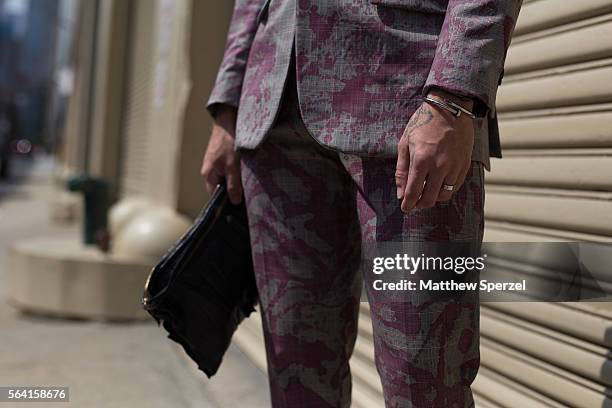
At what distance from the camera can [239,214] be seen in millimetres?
1579

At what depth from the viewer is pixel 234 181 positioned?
1545 mm

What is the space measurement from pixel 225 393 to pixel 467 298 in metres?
2.02

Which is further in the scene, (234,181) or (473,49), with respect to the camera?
(234,181)

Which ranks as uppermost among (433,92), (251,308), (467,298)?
(433,92)

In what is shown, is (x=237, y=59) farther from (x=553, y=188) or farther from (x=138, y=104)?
(x=138, y=104)

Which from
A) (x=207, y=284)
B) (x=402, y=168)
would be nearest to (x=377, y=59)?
(x=402, y=168)

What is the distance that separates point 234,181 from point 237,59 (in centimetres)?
28

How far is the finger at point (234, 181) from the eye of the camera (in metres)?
1.54

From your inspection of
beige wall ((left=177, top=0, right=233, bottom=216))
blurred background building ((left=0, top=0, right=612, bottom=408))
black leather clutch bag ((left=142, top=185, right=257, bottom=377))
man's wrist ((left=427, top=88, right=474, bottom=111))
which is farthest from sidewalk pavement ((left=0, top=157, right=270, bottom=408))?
man's wrist ((left=427, top=88, right=474, bottom=111))

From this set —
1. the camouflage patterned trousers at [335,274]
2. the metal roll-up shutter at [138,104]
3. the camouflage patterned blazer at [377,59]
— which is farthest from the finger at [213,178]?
the metal roll-up shutter at [138,104]

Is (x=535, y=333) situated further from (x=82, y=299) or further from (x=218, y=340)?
(x=82, y=299)

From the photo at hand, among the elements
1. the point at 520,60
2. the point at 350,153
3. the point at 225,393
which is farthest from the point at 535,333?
the point at 225,393

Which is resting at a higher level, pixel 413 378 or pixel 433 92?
pixel 433 92

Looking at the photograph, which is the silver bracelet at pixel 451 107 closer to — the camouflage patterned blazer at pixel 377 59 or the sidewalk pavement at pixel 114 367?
the camouflage patterned blazer at pixel 377 59
